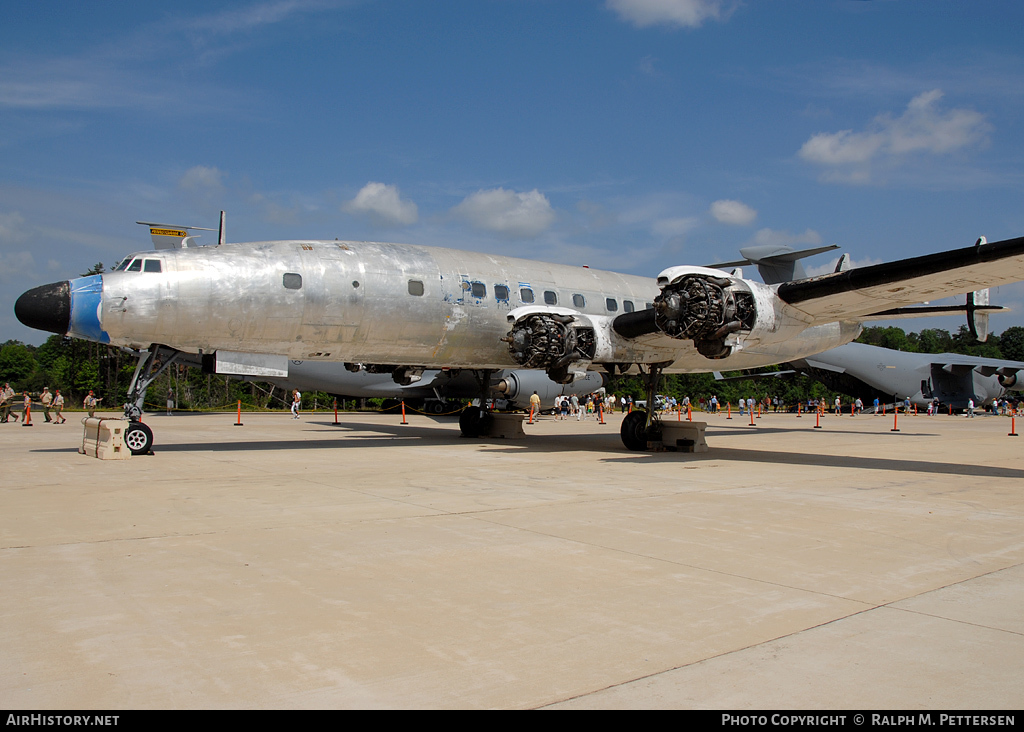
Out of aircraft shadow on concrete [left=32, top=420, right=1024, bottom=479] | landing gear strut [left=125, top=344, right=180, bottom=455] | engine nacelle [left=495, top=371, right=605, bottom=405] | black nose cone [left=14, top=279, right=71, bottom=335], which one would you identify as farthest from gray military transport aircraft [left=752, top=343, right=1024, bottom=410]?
black nose cone [left=14, top=279, right=71, bottom=335]

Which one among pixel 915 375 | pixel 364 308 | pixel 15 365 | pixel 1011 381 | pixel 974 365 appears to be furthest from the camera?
pixel 15 365

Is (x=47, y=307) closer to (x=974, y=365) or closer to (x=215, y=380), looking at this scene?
(x=215, y=380)

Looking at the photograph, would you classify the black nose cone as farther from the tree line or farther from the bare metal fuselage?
the tree line

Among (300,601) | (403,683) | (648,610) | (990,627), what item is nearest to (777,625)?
(648,610)

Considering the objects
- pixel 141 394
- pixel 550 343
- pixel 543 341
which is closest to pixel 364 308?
pixel 543 341

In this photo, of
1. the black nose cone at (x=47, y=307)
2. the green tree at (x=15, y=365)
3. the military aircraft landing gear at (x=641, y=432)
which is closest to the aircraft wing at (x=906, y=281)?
the military aircraft landing gear at (x=641, y=432)

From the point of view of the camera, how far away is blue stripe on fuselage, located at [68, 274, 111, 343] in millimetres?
11922

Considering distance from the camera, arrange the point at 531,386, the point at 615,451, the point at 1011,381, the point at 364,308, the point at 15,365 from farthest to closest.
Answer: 1. the point at 15,365
2. the point at 1011,381
3. the point at 531,386
4. the point at 615,451
5. the point at 364,308

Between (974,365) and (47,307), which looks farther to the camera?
(974,365)

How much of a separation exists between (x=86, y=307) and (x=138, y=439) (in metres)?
2.52

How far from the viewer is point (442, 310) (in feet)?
49.0

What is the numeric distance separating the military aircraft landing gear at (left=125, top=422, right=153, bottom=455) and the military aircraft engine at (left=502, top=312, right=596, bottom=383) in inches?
275

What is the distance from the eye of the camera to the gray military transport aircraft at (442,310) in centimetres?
1220
